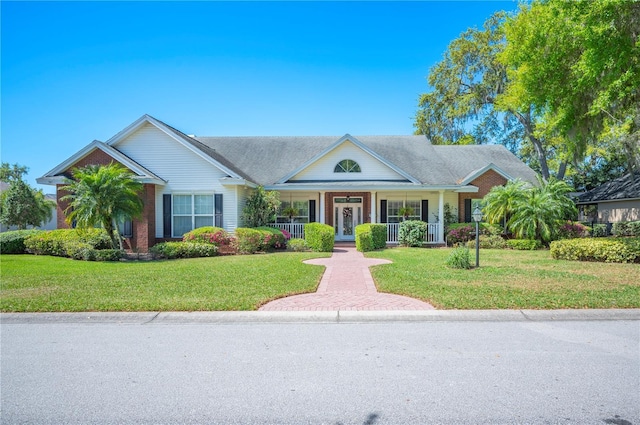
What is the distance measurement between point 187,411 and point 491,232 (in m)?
18.7

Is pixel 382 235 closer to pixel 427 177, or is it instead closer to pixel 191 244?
pixel 427 177

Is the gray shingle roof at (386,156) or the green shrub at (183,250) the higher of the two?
the gray shingle roof at (386,156)

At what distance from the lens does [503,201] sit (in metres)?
19.3

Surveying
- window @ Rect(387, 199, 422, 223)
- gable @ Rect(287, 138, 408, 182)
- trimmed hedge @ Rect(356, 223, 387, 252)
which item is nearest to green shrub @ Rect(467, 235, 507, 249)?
window @ Rect(387, 199, 422, 223)

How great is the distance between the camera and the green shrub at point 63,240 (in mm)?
15555

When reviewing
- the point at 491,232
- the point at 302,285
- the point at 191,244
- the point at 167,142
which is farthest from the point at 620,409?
the point at 167,142

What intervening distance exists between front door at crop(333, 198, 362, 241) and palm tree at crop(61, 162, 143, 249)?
34.7ft

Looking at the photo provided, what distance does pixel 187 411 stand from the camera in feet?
11.6

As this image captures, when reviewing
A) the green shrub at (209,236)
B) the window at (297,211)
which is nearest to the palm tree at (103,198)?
the green shrub at (209,236)

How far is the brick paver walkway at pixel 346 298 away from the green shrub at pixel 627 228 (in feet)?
68.7

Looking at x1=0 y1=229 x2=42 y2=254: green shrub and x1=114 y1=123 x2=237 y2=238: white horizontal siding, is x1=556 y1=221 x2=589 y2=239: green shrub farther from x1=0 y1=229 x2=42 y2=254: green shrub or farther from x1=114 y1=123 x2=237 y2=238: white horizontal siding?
x1=0 y1=229 x2=42 y2=254: green shrub

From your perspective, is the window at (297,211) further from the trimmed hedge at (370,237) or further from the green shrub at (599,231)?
the green shrub at (599,231)

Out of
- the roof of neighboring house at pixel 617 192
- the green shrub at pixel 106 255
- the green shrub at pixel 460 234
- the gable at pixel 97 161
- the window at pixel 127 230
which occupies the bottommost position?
the green shrub at pixel 106 255

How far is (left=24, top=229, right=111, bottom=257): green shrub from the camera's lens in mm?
15555
